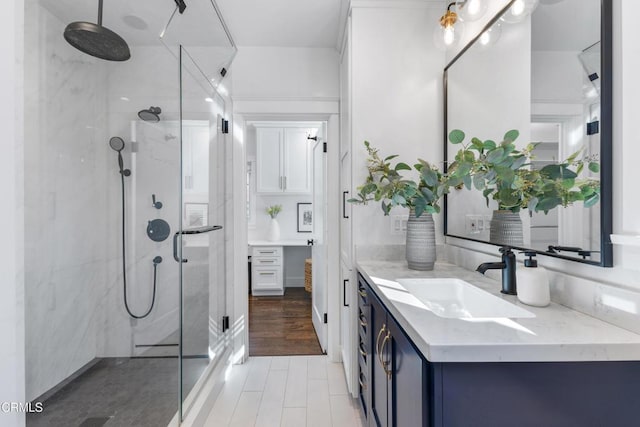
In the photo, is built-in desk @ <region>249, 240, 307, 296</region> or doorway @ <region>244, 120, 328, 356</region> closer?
doorway @ <region>244, 120, 328, 356</region>

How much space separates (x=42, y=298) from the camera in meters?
1.20

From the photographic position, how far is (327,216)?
98.6 inches

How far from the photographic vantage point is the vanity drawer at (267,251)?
406 centimetres

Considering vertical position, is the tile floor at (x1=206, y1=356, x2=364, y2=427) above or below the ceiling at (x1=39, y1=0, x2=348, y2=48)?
below

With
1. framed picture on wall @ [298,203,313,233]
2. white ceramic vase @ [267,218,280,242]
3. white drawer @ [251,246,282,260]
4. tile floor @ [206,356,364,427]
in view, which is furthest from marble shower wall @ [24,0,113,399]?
framed picture on wall @ [298,203,313,233]

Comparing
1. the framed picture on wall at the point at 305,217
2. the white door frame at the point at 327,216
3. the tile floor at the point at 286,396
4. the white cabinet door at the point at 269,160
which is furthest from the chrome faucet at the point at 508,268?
the framed picture on wall at the point at 305,217

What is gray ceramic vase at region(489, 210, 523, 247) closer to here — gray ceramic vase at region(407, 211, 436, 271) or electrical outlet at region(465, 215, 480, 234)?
electrical outlet at region(465, 215, 480, 234)

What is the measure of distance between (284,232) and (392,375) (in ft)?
11.8

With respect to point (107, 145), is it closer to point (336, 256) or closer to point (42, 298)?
point (42, 298)

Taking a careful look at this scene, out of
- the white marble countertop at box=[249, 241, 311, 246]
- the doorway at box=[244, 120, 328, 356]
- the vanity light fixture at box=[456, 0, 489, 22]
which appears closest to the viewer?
the vanity light fixture at box=[456, 0, 489, 22]

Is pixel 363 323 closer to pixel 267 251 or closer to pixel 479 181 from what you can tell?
→ pixel 479 181

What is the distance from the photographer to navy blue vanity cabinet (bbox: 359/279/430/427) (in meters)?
0.77

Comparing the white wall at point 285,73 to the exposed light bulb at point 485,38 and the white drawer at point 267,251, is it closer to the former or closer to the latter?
Result: the exposed light bulb at point 485,38

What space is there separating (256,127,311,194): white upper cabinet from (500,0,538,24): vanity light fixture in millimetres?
3012
